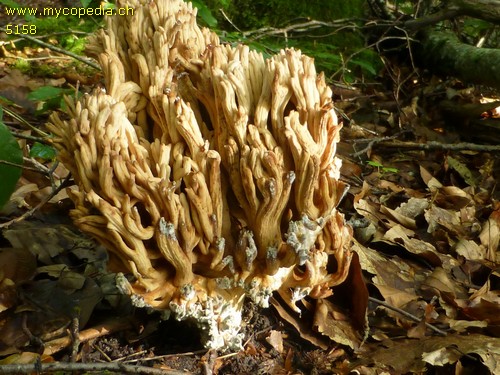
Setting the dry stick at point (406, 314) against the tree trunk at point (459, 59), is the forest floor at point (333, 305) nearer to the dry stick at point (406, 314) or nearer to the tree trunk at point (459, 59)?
the dry stick at point (406, 314)

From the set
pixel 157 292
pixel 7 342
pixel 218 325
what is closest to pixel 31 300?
pixel 7 342

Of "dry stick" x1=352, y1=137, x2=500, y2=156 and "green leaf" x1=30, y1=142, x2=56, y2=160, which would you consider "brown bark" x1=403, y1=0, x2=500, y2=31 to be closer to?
"dry stick" x1=352, y1=137, x2=500, y2=156

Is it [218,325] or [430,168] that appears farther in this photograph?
[430,168]

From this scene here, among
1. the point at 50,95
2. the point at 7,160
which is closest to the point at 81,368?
the point at 7,160

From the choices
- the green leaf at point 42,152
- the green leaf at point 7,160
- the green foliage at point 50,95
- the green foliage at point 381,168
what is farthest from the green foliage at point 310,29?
the green leaf at point 7,160

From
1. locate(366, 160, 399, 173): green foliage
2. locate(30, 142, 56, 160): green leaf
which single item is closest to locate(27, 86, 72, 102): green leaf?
locate(30, 142, 56, 160): green leaf

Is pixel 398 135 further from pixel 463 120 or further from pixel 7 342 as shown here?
pixel 7 342
